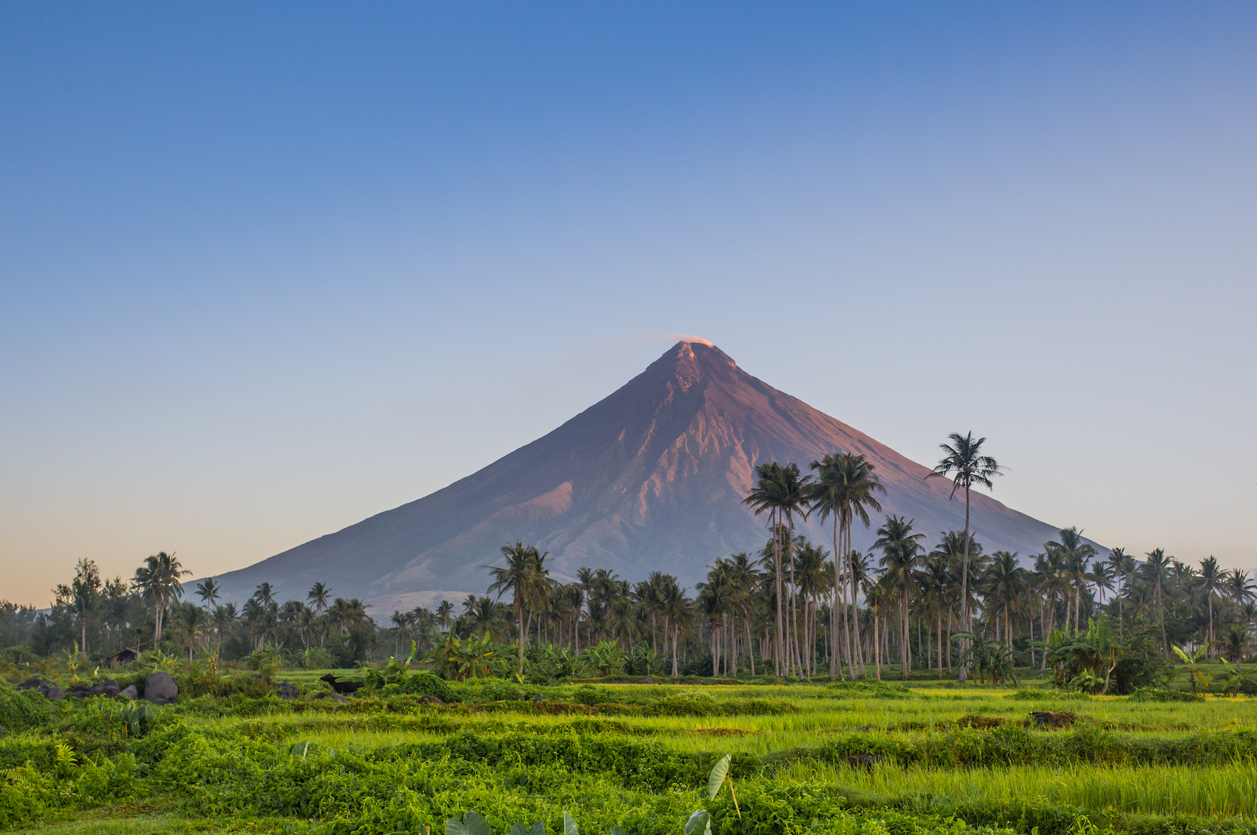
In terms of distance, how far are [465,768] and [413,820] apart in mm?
5332

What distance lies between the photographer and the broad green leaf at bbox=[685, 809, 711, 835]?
577cm

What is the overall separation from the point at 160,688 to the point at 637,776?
96.6ft

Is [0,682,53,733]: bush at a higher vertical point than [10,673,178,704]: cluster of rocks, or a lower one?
higher

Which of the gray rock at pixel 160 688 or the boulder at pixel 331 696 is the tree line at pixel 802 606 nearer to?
the boulder at pixel 331 696

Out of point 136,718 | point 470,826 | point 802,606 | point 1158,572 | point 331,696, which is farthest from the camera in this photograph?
point 1158,572

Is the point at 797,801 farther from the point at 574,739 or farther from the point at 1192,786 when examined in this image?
the point at 574,739

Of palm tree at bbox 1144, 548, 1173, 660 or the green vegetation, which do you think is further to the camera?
palm tree at bbox 1144, 548, 1173, 660

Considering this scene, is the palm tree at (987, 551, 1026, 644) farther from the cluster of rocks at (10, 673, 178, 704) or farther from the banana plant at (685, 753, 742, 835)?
the banana plant at (685, 753, 742, 835)

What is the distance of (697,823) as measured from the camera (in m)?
5.91

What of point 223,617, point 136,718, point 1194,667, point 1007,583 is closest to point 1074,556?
point 1007,583

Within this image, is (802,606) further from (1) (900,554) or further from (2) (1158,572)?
(2) (1158,572)

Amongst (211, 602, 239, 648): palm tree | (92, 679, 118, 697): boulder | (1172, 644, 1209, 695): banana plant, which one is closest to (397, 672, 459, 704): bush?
(92, 679, 118, 697): boulder

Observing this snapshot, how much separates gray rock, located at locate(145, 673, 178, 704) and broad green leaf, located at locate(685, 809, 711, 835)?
34772 millimetres

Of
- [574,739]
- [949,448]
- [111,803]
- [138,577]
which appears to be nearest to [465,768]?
[574,739]
